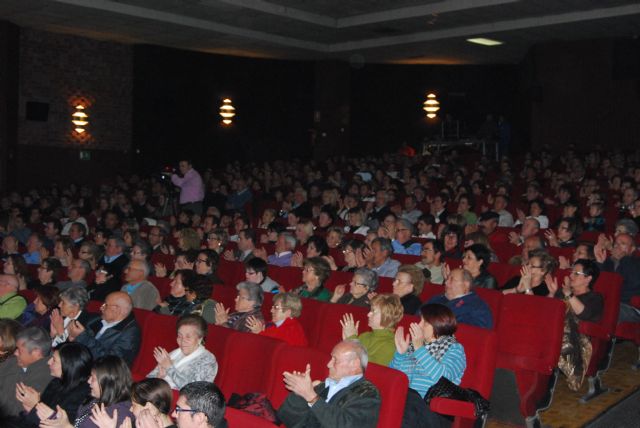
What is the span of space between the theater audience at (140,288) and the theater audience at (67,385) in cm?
154

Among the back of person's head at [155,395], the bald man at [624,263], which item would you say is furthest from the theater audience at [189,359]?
the bald man at [624,263]

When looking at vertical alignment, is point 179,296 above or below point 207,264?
below

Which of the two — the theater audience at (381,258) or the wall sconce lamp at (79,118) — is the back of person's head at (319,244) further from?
the wall sconce lamp at (79,118)

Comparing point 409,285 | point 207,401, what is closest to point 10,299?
point 409,285

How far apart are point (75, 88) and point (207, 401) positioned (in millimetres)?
11367

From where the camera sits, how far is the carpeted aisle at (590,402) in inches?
156

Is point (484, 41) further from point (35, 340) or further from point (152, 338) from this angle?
point (35, 340)

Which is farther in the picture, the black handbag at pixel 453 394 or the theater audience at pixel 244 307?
the theater audience at pixel 244 307

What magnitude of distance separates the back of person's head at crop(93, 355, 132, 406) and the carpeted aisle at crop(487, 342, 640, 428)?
1.86 m

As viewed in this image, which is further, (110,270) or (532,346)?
(110,270)

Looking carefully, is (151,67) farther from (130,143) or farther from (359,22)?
(359,22)

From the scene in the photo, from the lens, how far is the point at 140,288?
498cm

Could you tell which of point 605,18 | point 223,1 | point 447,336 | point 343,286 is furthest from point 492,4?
point 447,336

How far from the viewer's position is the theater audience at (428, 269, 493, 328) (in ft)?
12.6
